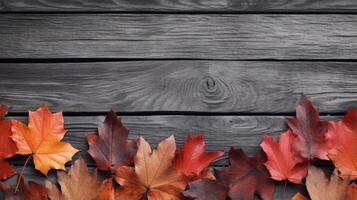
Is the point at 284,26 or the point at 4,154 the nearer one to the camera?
the point at 4,154

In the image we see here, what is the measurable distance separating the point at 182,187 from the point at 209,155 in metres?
0.13

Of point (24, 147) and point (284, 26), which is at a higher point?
point (284, 26)

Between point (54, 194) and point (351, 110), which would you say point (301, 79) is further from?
point (54, 194)

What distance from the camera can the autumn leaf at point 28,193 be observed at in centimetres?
167

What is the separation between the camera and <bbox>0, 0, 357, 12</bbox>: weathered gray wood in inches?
70.7

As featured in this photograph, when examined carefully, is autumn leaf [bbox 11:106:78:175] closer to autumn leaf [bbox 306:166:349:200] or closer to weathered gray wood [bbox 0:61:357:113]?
weathered gray wood [bbox 0:61:357:113]

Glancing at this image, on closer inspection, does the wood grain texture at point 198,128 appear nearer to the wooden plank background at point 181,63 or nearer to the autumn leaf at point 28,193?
A: the wooden plank background at point 181,63

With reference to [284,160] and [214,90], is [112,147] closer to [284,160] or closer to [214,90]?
[214,90]

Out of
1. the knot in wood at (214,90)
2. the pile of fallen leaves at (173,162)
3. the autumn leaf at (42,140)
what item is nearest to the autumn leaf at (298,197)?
the pile of fallen leaves at (173,162)

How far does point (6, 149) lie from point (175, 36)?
25.1 inches

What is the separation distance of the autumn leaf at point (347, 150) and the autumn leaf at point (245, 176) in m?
0.21

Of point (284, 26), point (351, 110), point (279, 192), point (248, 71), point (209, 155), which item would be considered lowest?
point (279, 192)

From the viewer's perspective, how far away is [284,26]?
1.80 meters

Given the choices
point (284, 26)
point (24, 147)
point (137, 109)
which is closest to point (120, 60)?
Result: point (137, 109)
